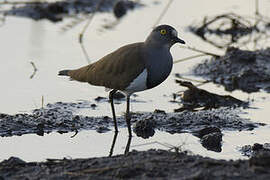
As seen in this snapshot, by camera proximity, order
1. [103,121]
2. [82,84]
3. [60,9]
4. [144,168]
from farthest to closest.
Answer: [60,9], [82,84], [103,121], [144,168]

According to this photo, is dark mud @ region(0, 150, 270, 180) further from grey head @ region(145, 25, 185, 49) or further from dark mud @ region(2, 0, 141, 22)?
dark mud @ region(2, 0, 141, 22)

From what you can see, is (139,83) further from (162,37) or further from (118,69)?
(162,37)

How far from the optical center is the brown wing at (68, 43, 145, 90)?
810 centimetres

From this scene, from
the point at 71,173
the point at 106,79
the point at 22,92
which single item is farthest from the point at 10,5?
the point at 71,173

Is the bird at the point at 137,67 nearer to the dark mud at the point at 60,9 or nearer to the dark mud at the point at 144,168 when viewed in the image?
the dark mud at the point at 144,168

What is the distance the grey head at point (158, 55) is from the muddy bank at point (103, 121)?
759mm

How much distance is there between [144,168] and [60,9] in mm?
9636

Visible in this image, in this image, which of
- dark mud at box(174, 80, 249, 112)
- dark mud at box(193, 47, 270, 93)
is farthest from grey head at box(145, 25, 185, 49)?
dark mud at box(193, 47, 270, 93)

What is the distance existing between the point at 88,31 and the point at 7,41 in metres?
1.72

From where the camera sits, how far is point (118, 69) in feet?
27.1

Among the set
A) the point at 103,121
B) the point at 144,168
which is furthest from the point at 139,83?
the point at 144,168

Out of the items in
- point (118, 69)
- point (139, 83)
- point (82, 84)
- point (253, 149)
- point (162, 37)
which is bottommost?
point (253, 149)

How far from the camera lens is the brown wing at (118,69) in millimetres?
8102

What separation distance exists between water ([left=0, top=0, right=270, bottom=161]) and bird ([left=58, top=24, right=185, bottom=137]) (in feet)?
2.12
